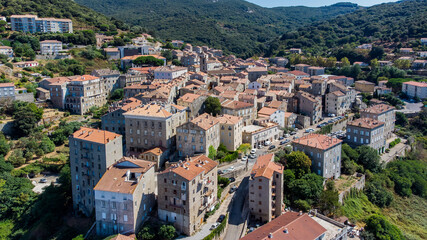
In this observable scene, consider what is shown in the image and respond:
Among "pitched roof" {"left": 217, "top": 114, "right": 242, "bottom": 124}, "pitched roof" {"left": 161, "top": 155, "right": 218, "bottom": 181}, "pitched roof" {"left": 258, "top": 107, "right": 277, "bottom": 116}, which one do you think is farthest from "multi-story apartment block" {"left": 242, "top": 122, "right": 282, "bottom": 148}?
"pitched roof" {"left": 161, "top": 155, "right": 218, "bottom": 181}

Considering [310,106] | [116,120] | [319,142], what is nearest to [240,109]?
[319,142]

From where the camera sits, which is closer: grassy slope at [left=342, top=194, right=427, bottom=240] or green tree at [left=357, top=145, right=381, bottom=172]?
grassy slope at [left=342, top=194, right=427, bottom=240]

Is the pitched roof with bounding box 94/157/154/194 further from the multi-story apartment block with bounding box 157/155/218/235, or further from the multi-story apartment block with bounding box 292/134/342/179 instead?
the multi-story apartment block with bounding box 292/134/342/179

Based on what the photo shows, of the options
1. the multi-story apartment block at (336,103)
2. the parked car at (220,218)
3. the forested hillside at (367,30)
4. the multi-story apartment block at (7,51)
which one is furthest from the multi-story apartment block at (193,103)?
the forested hillside at (367,30)

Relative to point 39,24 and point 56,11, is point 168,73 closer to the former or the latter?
point 39,24

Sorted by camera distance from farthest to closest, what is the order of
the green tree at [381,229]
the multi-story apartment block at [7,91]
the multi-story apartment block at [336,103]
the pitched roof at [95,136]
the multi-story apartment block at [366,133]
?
the multi-story apartment block at [336,103] → the multi-story apartment block at [7,91] → the multi-story apartment block at [366,133] → the pitched roof at [95,136] → the green tree at [381,229]

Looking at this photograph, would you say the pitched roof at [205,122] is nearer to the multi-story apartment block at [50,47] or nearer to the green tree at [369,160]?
the green tree at [369,160]
